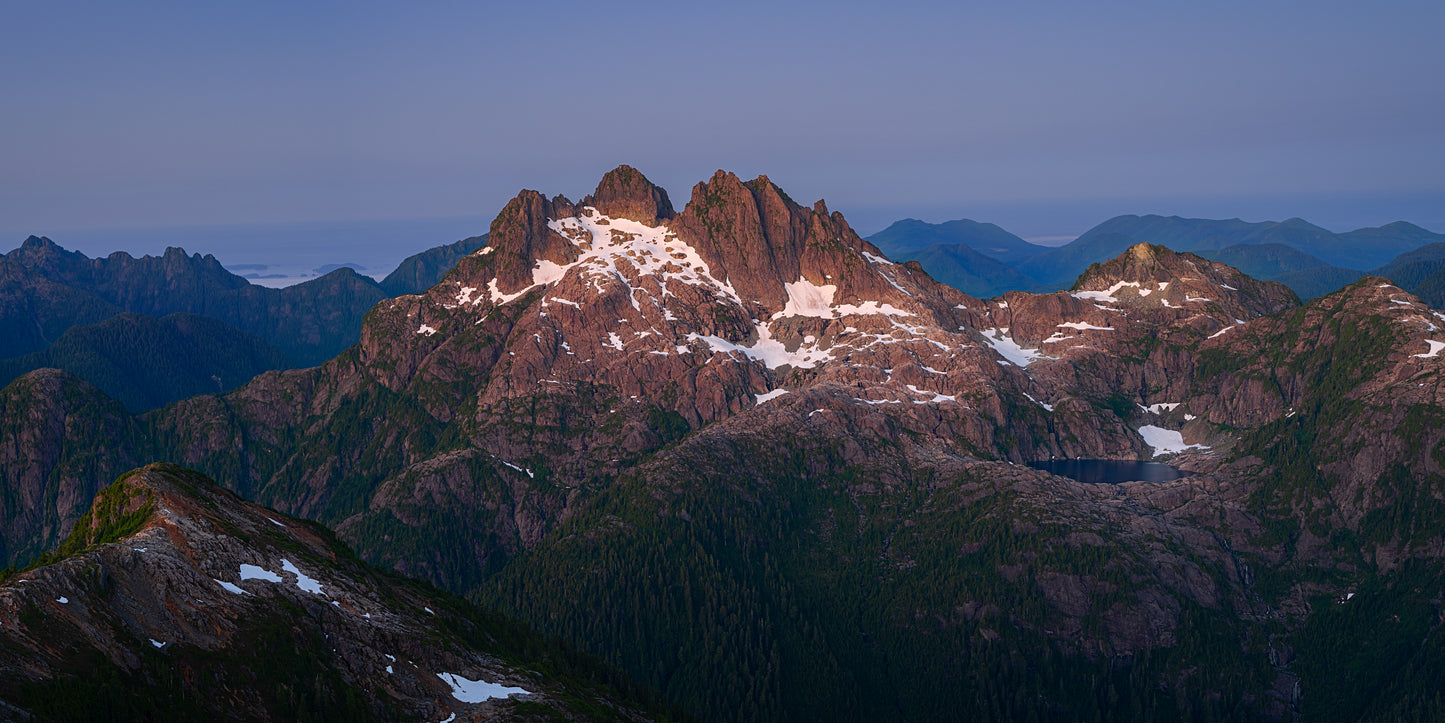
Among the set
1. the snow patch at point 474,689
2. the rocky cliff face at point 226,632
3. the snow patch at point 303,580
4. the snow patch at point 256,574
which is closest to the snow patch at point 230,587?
the rocky cliff face at point 226,632

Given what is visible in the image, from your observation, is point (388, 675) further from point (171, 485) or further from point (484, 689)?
point (171, 485)

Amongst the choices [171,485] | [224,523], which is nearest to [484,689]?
[224,523]

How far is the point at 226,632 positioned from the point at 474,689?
3512 centimetres

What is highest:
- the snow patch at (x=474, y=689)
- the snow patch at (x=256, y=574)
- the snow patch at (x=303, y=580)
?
the snow patch at (x=256, y=574)

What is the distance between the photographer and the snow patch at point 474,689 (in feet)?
445

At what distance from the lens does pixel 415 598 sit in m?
170

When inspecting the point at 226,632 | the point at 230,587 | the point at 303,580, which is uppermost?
the point at 230,587

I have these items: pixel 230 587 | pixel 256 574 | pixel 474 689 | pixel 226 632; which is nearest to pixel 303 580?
pixel 256 574

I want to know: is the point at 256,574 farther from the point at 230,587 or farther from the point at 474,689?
the point at 474,689

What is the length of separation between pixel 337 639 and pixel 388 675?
8394 millimetres

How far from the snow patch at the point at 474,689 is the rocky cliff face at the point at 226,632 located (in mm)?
266

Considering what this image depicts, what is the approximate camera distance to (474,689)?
454ft

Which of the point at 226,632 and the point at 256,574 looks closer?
the point at 226,632

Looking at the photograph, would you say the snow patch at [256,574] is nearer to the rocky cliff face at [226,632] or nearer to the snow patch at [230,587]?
the rocky cliff face at [226,632]
